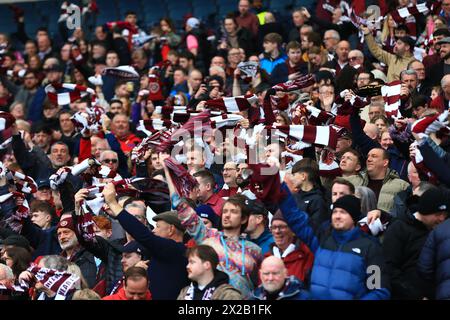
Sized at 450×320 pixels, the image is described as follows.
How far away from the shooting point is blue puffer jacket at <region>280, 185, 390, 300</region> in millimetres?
8422

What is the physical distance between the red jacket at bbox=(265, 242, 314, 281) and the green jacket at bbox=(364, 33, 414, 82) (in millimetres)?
5307

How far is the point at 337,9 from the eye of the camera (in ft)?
53.8

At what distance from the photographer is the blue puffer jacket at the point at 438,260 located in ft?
28.2

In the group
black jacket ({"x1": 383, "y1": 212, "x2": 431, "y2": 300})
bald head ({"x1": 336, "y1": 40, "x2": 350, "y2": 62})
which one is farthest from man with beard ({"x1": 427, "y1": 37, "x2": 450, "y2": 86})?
black jacket ({"x1": 383, "y1": 212, "x2": 431, "y2": 300})

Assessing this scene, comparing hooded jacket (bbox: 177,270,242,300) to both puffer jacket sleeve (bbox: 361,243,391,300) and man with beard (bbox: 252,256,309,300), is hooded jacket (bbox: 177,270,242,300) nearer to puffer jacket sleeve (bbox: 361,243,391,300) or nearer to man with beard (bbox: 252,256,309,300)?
man with beard (bbox: 252,256,309,300)

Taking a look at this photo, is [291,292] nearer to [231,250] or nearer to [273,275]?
[273,275]

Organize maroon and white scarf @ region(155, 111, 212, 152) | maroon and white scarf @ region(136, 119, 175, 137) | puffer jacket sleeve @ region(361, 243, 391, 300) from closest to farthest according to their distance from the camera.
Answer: puffer jacket sleeve @ region(361, 243, 391, 300)
maroon and white scarf @ region(155, 111, 212, 152)
maroon and white scarf @ region(136, 119, 175, 137)

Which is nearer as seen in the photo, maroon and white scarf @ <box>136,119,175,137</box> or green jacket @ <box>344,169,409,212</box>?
green jacket @ <box>344,169,409,212</box>

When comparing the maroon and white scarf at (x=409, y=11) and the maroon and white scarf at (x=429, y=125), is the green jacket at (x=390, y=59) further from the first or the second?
the maroon and white scarf at (x=429, y=125)

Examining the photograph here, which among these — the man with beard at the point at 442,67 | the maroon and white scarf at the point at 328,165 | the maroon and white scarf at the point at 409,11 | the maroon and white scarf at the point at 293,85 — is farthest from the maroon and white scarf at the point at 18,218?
the maroon and white scarf at the point at 409,11

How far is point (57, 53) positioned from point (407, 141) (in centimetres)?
970

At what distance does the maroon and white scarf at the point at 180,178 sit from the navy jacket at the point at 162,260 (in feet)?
2.72

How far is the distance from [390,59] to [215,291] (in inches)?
257

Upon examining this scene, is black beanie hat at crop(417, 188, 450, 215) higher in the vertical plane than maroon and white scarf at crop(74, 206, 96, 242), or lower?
higher
